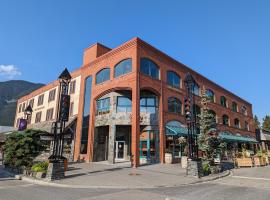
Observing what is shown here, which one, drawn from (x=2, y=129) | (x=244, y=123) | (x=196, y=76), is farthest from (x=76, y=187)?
(x=2, y=129)

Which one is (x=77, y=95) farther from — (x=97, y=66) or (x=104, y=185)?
(x=104, y=185)

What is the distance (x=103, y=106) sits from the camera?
28.0m

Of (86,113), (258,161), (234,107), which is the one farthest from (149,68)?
(234,107)

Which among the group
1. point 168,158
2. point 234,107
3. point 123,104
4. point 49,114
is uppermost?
point 234,107

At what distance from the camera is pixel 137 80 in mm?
23516

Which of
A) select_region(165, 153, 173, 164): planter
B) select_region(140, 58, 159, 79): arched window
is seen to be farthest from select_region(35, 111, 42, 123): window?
select_region(165, 153, 173, 164): planter

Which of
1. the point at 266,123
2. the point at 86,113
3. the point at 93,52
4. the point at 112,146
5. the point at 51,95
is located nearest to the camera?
the point at 112,146

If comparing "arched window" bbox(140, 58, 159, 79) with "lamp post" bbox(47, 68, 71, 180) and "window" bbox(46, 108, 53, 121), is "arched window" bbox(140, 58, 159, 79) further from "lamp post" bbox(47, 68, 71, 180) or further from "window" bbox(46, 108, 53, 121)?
"window" bbox(46, 108, 53, 121)

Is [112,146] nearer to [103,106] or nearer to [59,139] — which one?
[103,106]

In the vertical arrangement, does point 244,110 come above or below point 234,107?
above

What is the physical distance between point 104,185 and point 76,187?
5.03ft

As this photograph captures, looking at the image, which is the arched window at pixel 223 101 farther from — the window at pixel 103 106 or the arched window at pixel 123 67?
the window at pixel 103 106

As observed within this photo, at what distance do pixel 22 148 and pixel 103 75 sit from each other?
14073mm

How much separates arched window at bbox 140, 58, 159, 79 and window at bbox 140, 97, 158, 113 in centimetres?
291
